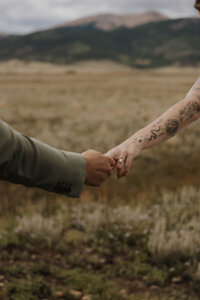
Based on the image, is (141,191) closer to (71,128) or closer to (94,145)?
(94,145)

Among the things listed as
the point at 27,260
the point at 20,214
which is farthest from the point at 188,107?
the point at 20,214

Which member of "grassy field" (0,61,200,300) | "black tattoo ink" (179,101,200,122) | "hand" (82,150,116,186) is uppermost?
"black tattoo ink" (179,101,200,122)

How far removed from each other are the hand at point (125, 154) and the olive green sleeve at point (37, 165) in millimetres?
700

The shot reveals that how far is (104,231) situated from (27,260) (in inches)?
40.8

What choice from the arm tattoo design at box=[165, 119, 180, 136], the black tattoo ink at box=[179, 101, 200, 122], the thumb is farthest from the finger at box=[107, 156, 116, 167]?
the black tattoo ink at box=[179, 101, 200, 122]

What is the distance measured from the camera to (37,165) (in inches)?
70.1

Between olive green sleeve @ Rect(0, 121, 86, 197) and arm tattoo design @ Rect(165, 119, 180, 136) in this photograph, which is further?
arm tattoo design @ Rect(165, 119, 180, 136)

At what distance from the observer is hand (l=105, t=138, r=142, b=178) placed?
108 inches

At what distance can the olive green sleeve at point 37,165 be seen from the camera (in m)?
1.62

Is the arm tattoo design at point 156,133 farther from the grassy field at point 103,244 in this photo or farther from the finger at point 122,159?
the grassy field at point 103,244

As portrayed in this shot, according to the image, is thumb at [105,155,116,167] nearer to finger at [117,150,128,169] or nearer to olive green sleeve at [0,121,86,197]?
finger at [117,150,128,169]

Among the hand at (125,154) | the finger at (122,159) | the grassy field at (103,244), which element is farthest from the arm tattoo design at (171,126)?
the grassy field at (103,244)

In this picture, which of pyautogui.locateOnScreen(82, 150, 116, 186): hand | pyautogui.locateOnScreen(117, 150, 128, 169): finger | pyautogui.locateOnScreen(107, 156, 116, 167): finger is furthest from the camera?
pyautogui.locateOnScreen(117, 150, 128, 169): finger

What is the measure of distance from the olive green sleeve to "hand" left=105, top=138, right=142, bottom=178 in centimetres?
70
